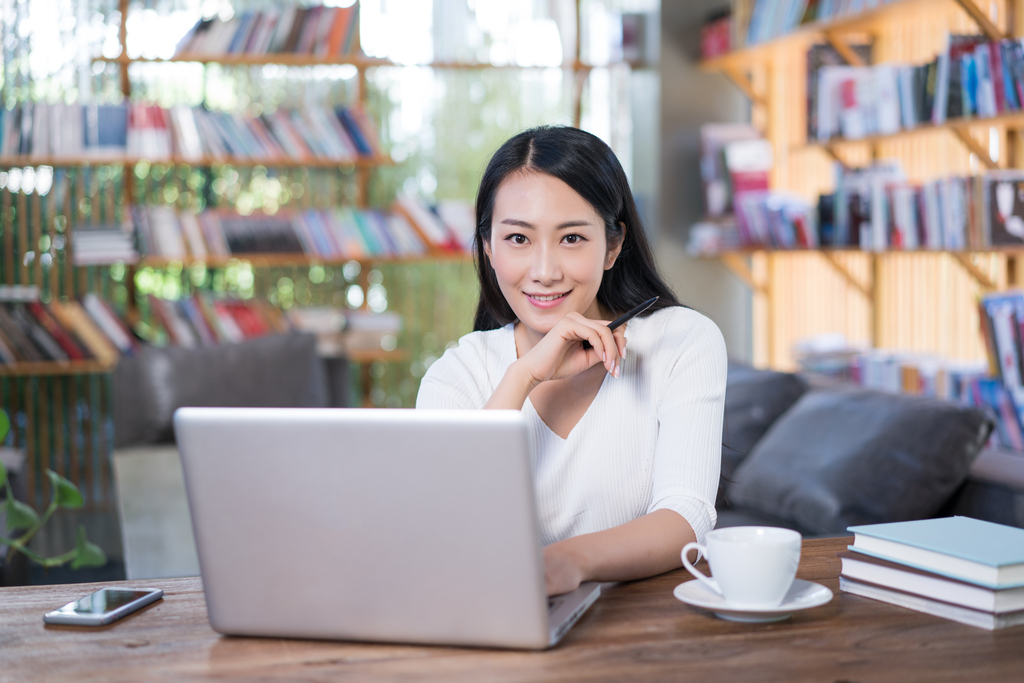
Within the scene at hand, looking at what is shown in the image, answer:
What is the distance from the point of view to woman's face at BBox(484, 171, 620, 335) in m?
1.41

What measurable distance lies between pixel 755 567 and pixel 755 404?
190 cm

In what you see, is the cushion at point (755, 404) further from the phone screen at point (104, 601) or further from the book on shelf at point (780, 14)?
the phone screen at point (104, 601)

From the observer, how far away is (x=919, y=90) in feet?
9.70

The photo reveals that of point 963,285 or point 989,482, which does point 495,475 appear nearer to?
point 989,482

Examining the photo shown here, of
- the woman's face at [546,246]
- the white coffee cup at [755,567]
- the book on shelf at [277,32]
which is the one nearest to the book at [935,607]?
the white coffee cup at [755,567]

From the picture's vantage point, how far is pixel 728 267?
4.32 metres

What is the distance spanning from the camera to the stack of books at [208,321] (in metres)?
4.12

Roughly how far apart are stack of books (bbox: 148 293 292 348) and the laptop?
331 cm

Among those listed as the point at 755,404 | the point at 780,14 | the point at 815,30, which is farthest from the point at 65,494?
the point at 780,14

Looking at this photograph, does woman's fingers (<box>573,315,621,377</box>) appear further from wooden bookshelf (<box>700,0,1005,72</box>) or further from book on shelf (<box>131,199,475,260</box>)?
book on shelf (<box>131,199,475,260</box>)

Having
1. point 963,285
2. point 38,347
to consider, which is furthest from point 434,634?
point 38,347

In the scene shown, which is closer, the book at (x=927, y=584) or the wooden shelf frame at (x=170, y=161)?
the book at (x=927, y=584)

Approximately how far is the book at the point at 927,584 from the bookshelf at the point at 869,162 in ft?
6.31

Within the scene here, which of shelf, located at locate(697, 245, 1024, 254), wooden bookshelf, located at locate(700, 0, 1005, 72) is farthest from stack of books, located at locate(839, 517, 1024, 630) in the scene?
wooden bookshelf, located at locate(700, 0, 1005, 72)
